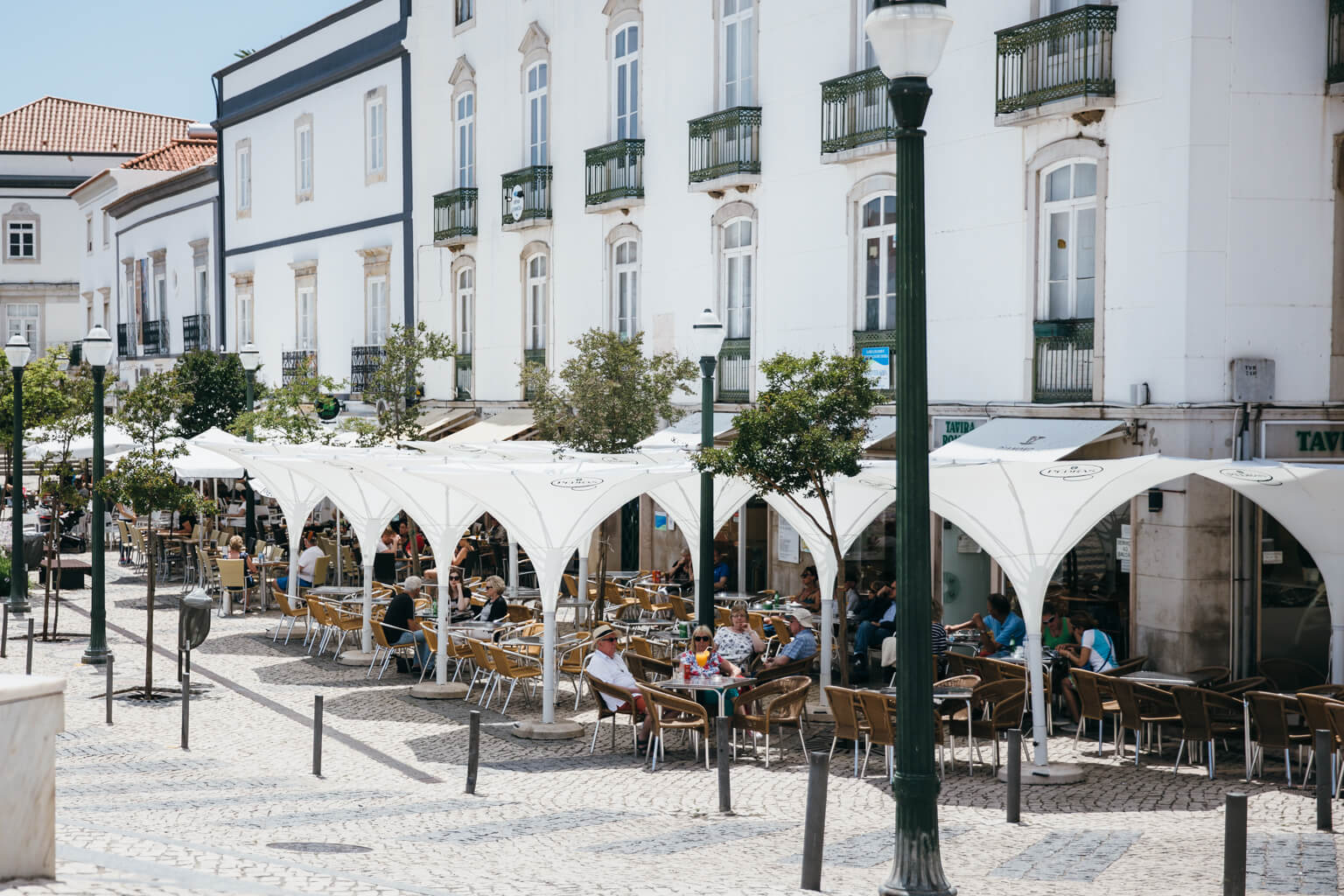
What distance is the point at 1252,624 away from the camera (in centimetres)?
1695

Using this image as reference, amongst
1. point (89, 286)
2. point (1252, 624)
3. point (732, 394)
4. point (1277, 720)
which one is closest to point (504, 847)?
point (1277, 720)

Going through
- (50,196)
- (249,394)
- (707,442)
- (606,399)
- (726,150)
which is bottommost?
(707,442)

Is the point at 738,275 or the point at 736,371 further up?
the point at 738,275

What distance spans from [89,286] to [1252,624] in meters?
53.9

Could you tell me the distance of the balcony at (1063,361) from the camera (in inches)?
722

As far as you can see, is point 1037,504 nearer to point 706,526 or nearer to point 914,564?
point 706,526

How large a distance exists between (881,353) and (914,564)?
45.9ft

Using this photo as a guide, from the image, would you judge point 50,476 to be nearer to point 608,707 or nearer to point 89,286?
point 608,707

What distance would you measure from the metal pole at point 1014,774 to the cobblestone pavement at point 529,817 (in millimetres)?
116

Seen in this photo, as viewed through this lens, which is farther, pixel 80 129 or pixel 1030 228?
pixel 80 129

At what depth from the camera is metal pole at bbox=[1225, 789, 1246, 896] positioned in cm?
835

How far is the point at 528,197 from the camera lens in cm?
3031

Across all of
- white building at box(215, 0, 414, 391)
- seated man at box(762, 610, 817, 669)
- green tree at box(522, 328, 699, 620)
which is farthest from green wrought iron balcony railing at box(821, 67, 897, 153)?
white building at box(215, 0, 414, 391)

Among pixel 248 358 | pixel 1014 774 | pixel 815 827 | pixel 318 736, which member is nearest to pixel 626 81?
pixel 248 358
